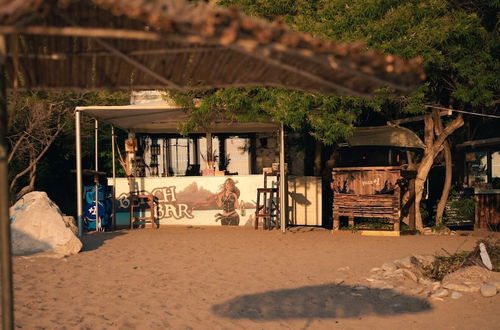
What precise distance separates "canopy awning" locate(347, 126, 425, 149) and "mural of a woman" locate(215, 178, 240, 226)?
3.59m

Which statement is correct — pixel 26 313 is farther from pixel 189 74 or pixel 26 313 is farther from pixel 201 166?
pixel 201 166

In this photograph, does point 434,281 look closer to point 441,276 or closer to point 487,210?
point 441,276

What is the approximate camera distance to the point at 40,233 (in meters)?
10.9

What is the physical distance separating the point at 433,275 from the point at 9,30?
7685 millimetres

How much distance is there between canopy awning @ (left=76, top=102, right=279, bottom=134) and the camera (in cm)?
1473

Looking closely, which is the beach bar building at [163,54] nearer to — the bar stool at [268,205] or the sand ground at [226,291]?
the sand ground at [226,291]

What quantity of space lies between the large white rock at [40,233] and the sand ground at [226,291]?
38cm

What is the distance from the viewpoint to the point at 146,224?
17.0m

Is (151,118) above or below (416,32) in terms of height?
below

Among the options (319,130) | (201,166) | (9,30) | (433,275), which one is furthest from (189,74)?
(201,166)

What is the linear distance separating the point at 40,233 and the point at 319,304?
597 cm

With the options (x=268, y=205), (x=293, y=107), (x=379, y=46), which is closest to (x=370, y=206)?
(x=268, y=205)

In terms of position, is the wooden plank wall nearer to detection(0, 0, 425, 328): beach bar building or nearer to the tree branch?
the tree branch

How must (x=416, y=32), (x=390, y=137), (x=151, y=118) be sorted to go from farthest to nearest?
(x=151, y=118)
(x=390, y=137)
(x=416, y=32)
